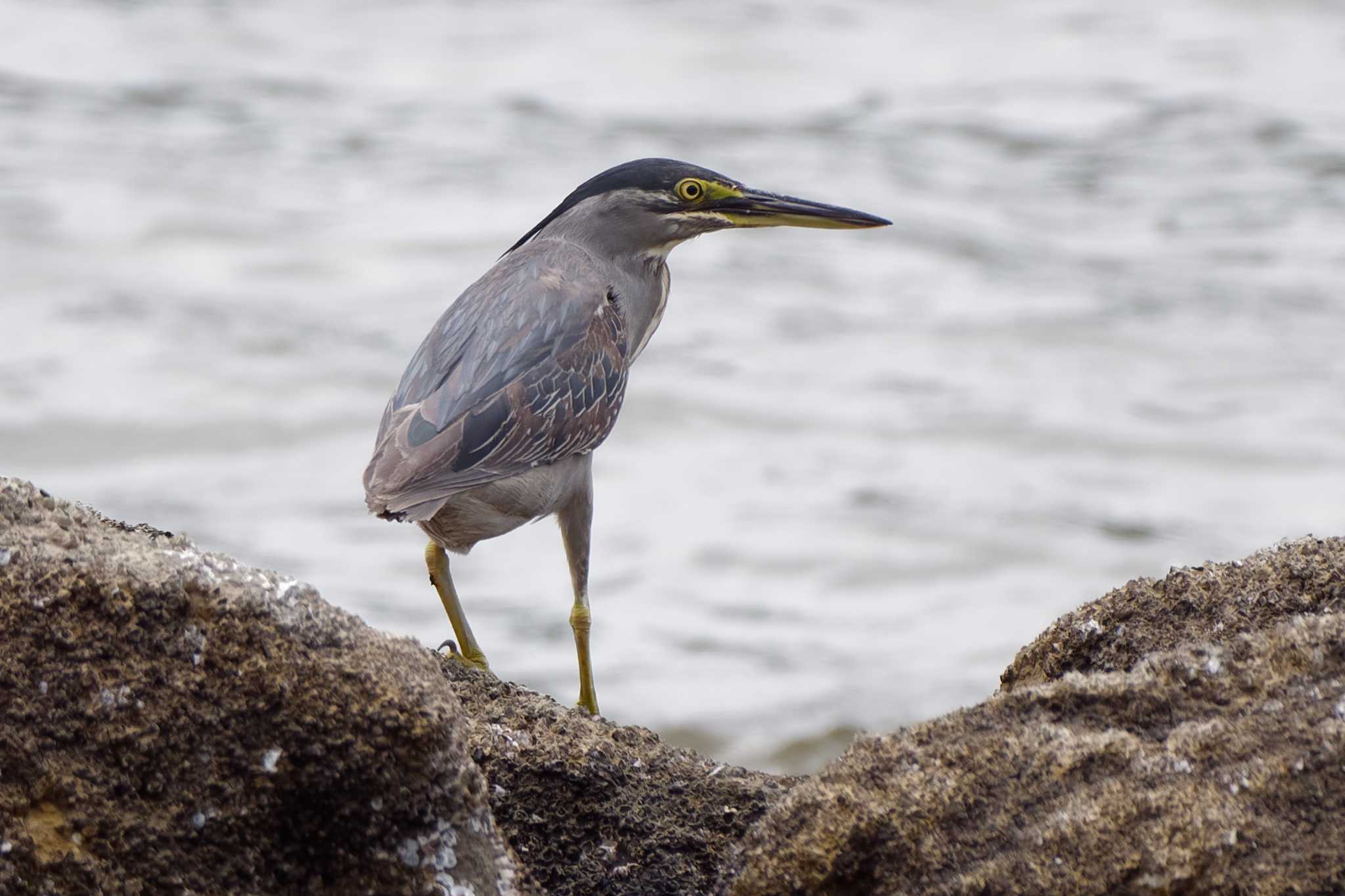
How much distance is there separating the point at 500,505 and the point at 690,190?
1.22 m

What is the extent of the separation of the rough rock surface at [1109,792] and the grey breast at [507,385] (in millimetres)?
1785

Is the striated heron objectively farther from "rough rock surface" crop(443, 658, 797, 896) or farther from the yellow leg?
"rough rock surface" crop(443, 658, 797, 896)

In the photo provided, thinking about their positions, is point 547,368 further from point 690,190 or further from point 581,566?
point 690,190

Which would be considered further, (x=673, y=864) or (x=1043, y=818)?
(x=673, y=864)

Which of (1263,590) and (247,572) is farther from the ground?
(247,572)

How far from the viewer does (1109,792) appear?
2.22m

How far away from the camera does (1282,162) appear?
635 inches

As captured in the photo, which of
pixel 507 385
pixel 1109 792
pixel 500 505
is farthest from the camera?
pixel 507 385

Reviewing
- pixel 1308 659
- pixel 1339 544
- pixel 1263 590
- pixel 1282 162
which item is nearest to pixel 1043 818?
pixel 1308 659

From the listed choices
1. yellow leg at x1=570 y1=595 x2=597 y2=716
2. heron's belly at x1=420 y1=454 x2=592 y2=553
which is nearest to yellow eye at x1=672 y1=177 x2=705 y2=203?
heron's belly at x1=420 y1=454 x2=592 y2=553

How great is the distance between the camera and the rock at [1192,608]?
2717mm

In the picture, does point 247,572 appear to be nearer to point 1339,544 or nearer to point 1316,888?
point 1316,888

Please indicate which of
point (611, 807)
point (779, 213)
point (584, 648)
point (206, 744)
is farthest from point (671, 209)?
point (206, 744)

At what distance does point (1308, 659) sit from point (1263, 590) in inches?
15.5
